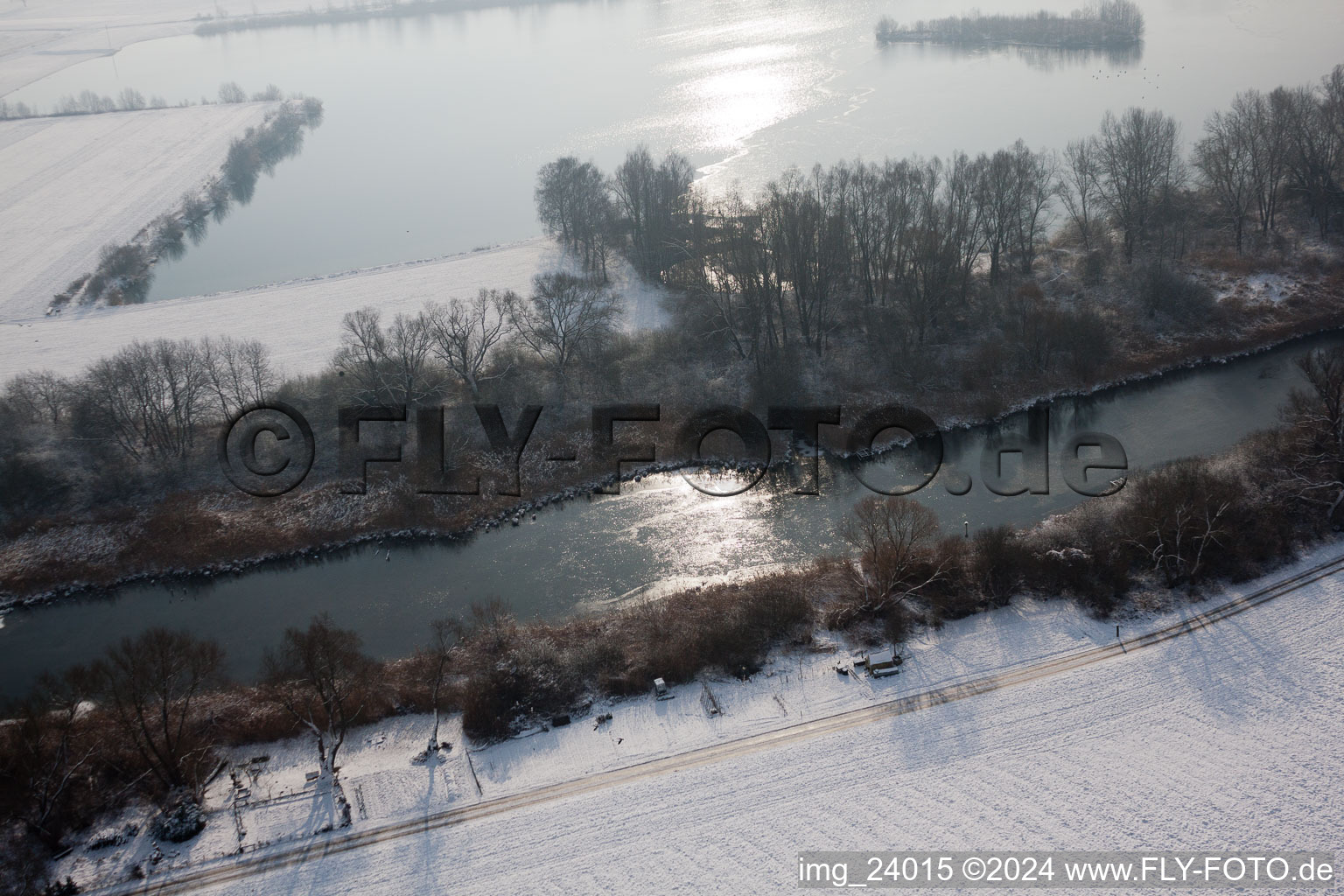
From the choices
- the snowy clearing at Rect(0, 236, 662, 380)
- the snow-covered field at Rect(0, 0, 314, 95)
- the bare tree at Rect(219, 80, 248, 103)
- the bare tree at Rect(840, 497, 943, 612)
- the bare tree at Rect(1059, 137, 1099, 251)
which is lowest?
the bare tree at Rect(840, 497, 943, 612)

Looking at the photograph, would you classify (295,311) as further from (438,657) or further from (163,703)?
(163,703)

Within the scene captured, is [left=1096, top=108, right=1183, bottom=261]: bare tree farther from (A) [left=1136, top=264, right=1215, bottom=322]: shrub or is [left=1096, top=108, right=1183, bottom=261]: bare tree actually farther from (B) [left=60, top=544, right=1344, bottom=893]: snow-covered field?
(B) [left=60, top=544, right=1344, bottom=893]: snow-covered field

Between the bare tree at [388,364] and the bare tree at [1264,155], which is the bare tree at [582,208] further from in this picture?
the bare tree at [1264,155]

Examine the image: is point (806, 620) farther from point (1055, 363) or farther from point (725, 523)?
point (1055, 363)

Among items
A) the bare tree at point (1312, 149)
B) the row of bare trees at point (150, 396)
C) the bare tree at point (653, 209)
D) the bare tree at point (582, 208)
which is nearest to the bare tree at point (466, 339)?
the row of bare trees at point (150, 396)

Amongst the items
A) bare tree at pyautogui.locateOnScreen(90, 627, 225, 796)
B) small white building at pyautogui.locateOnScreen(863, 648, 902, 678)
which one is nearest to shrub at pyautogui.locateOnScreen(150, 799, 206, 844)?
bare tree at pyautogui.locateOnScreen(90, 627, 225, 796)

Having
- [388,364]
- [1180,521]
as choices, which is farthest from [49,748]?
[1180,521]
